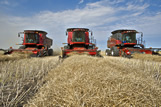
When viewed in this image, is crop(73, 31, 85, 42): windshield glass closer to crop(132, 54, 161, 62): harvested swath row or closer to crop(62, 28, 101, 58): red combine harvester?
crop(62, 28, 101, 58): red combine harvester

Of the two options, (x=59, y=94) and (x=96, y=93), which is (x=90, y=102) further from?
(x=59, y=94)

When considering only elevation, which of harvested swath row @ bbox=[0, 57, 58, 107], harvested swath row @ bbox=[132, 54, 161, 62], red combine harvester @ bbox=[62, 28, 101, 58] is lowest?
harvested swath row @ bbox=[0, 57, 58, 107]

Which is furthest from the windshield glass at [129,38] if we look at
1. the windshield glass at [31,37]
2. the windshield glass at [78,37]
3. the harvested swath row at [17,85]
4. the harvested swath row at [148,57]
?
the harvested swath row at [17,85]

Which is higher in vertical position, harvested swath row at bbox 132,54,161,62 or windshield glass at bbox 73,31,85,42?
windshield glass at bbox 73,31,85,42

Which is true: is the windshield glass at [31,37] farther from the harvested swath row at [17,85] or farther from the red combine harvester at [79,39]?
the harvested swath row at [17,85]

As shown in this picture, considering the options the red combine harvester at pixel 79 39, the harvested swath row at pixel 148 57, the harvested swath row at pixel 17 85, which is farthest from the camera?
the red combine harvester at pixel 79 39

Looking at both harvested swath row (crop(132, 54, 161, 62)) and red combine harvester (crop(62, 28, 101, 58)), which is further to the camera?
Answer: red combine harvester (crop(62, 28, 101, 58))

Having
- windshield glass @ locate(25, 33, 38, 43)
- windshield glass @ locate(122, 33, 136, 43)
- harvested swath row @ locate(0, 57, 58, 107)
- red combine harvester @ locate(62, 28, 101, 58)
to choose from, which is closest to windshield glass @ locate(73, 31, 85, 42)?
red combine harvester @ locate(62, 28, 101, 58)

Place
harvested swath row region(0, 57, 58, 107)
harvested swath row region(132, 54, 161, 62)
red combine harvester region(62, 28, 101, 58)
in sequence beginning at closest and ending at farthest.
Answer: harvested swath row region(0, 57, 58, 107) → harvested swath row region(132, 54, 161, 62) → red combine harvester region(62, 28, 101, 58)

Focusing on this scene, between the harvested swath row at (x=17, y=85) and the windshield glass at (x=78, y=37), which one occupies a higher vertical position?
the windshield glass at (x=78, y=37)

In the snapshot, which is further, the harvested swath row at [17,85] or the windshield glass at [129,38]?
the windshield glass at [129,38]

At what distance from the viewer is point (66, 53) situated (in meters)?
9.78

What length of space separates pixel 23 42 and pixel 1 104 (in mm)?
11125

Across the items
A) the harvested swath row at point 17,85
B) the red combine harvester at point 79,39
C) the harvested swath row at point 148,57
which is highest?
the red combine harvester at point 79,39
